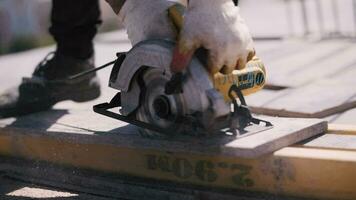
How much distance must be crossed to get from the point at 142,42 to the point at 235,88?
0.37 metres

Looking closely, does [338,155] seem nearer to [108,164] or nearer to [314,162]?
[314,162]

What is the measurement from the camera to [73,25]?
3.49 meters

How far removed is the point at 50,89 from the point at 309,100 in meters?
1.26

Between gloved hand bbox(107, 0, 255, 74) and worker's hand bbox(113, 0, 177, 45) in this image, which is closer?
gloved hand bbox(107, 0, 255, 74)

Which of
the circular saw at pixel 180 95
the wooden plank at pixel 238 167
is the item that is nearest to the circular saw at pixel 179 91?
the circular saw at pixel 180 95

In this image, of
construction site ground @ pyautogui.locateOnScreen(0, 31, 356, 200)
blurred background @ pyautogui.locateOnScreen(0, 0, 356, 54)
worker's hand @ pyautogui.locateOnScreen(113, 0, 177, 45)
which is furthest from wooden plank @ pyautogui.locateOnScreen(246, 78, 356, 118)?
blurred background @ pyautogui.locateOnScreen(0, 0, 356, 54)

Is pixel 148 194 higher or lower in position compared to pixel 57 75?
lower

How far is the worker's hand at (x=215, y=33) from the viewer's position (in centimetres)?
222

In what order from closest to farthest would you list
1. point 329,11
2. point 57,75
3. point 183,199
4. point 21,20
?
point 183,199
point 57,75
point 329,11
point 21,20

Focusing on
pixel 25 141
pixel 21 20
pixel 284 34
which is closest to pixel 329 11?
pixel 284 34

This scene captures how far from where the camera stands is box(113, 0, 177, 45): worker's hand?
2.47 m

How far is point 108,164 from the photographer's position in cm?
270

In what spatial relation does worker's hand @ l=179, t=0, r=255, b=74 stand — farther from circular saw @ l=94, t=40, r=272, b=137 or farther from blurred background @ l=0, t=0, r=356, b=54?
blurred background @ l=0, t=0, r=356, b=54

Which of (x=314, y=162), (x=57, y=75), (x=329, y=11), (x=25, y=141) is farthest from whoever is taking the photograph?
(x=329, y=11)
